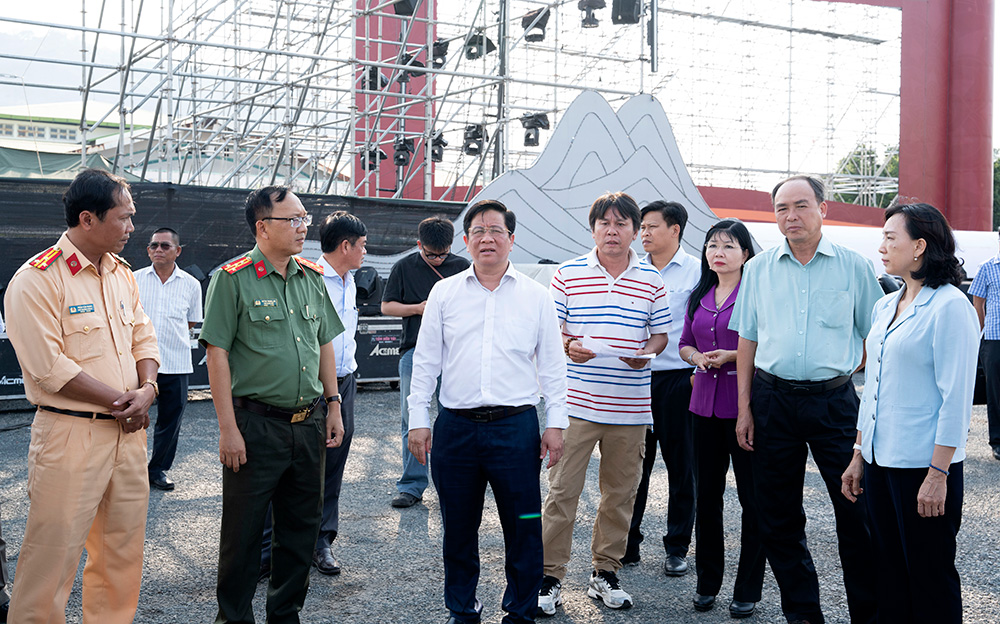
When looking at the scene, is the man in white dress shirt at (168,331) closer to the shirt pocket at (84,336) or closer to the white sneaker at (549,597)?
the shirt pocket at (84,336)

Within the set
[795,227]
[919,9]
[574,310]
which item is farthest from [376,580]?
[919,9]

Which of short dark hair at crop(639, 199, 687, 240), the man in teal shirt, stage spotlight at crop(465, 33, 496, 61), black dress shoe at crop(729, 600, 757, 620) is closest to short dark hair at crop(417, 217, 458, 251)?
short dark hair at crop(639, 199, 687, 240)

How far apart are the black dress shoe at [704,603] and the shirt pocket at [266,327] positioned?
1994 millimetres

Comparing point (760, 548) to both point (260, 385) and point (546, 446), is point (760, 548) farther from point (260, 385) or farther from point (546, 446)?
point (260, 385)

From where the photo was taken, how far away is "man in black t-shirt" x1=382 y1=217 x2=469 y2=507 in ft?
15.9

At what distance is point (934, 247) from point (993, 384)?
4.58 m

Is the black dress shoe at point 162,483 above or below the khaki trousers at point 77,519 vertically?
below

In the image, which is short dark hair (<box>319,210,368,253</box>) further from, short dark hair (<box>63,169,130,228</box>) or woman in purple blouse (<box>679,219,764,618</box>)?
woman in purple blouse (<box>679,219,764,618</box>)

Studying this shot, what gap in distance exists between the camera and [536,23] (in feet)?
44.0

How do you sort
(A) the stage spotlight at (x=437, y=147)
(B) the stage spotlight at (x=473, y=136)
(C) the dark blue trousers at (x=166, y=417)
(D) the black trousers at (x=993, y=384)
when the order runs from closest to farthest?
1. (C) the dark blue trousers at (x=166, y=417)
2. (D) the black trousers at (x=993, y=384)
3. (A) the stage spotlight at (x=437, y=147)
4. (B) the stage spotlight at (x=473, y=136)

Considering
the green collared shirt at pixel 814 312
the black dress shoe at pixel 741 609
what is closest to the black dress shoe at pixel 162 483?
the black dress shoe at pixel 741 609

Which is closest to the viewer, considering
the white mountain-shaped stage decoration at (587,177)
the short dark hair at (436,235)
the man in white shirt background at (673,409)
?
the man in white shirt background at (673,409)

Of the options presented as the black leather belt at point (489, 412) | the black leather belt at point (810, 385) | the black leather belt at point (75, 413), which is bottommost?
the black leather belt at point (489, 412)

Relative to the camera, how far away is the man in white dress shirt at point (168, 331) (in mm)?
5113
